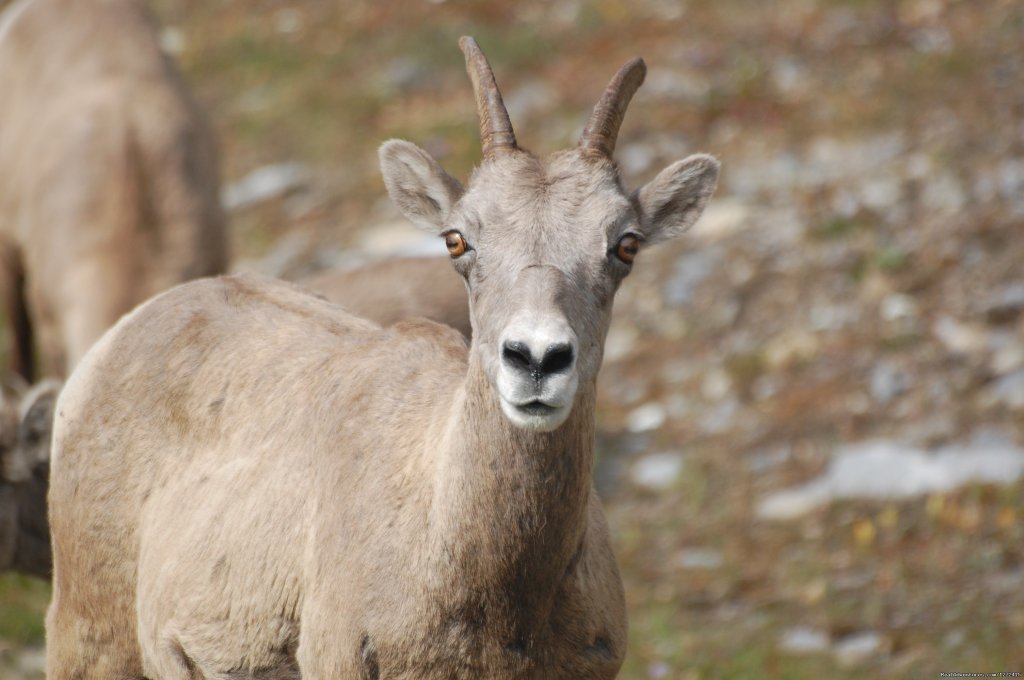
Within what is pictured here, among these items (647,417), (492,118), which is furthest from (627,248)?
(647,417)

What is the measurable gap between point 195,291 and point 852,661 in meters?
3.72

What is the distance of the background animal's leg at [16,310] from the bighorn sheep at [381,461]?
4384mm

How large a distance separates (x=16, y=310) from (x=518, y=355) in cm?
668

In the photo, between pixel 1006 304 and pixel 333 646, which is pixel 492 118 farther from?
pixel 1006 304

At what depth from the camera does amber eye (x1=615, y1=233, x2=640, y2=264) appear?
436cm

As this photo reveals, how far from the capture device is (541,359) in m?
3.80

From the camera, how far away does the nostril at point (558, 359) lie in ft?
12.5

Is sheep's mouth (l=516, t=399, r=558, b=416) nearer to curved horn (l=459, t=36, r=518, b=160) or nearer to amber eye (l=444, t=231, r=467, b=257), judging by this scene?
amber eye (l=444, t=231, r=467, b=257)

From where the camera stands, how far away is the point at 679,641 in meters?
7.41

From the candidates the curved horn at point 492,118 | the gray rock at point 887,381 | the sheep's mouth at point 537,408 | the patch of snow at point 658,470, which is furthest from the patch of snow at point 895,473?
the sheep's mouth at point 537,408

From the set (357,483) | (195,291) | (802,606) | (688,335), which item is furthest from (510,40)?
(357,483)

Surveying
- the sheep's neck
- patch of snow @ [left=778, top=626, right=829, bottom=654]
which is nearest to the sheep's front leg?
the sheep's neck

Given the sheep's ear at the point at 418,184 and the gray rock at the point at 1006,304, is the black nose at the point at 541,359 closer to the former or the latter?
the sheep's ear at the point at 418,184

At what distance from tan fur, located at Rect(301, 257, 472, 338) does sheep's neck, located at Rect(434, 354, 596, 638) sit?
2486mm
